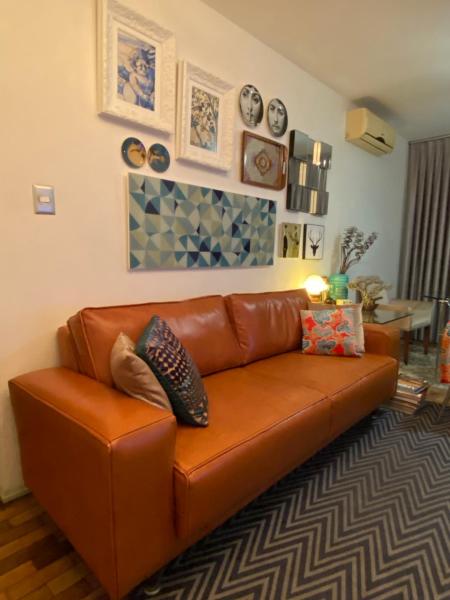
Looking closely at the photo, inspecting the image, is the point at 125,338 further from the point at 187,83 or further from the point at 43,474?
the point at 187,83

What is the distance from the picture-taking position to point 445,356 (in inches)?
99.3

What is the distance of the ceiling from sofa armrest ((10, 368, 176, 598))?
2.26m

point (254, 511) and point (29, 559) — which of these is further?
point (254, 511)

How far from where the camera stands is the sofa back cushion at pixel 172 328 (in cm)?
144

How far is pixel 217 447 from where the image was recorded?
3.88ft

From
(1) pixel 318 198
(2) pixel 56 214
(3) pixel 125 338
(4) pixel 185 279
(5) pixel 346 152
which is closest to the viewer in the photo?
(3) pixel 125 338

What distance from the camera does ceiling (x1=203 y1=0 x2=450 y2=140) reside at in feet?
6.57

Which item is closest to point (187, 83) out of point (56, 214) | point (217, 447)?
point (56, 214)

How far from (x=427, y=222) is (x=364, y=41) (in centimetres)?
253

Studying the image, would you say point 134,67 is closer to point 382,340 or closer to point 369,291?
point 382,340

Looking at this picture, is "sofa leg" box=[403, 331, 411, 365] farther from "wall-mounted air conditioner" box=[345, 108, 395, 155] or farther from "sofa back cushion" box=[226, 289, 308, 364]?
"wall-mounted air conditioner" box=[345, 108, 395, 155]

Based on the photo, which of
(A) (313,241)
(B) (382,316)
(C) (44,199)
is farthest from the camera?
(A) (313,241)

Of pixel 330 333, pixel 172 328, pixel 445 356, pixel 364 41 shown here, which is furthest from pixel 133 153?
pixel 445 356

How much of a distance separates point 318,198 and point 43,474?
2730 mm
